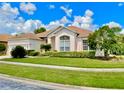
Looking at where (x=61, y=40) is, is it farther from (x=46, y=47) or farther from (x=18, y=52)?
(x=18, y=52)

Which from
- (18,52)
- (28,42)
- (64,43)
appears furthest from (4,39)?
(18,52)

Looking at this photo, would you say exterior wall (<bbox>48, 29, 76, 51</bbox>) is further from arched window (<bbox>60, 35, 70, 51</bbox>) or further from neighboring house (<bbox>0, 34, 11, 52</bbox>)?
neighboring house (<bbox>0, 34, 11, 52</bbox>)

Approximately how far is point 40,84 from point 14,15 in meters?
21.9

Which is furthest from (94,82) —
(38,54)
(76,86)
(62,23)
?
(62,23)

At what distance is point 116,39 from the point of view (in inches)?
1141

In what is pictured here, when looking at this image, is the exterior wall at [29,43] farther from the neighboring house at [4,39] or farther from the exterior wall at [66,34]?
the neighboring house at [4,39]

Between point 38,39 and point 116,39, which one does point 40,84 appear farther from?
point 38,39

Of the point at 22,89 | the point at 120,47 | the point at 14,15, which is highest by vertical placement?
the point at 14,15

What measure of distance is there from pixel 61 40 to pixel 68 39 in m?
1.21

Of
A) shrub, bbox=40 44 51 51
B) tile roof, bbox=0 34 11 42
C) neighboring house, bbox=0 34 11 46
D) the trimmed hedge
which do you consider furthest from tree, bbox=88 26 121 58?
tile roof, bbox=0 34 11 42

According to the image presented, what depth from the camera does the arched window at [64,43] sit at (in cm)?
4026

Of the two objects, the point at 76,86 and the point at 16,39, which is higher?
the point at 16,39

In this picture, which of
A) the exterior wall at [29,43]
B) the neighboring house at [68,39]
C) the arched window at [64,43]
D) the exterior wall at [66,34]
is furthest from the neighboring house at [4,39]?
the arched window at [64,43]

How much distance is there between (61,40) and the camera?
4059 cm
